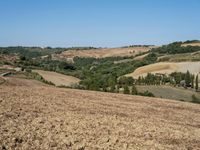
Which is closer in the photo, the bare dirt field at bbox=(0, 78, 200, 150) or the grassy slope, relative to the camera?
the bare dirt field at bbox=(0, 78, 200, 150)

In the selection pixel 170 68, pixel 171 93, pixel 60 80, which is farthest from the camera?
pixel 170 68

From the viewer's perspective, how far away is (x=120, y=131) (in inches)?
790

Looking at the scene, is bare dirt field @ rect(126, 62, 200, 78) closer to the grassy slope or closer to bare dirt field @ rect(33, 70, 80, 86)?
bare dirt field @ rect(33, 70, 80, 86)

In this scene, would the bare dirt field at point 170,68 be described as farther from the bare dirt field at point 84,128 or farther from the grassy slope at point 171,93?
the bare dirt field at point 84,128

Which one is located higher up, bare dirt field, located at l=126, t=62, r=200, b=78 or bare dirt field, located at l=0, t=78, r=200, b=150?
bare dirt field, located at l=0, t=78, r=200, b=150

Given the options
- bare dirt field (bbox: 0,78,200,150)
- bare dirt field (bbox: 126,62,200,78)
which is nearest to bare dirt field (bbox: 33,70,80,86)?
bare dirt field (bbox: 126,62,200,78)

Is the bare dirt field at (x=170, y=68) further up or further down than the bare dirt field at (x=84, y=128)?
further down

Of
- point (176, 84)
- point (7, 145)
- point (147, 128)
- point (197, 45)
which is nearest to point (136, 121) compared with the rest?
point (147, 128)

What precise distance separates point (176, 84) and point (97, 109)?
45218mm

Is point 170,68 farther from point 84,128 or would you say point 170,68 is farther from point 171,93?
point 84,128

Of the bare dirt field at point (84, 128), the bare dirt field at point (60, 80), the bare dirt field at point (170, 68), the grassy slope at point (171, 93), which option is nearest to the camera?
the bare dirt field at point (84, 128)

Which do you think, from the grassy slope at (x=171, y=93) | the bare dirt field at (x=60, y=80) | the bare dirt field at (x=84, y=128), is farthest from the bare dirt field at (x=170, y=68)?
the bare dirt field at (x=84, y=128)

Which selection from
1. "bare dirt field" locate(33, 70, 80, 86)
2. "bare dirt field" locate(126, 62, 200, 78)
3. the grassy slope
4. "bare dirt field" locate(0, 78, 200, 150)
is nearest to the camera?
"bare dirt field" locate(0, 78, 200, 150)

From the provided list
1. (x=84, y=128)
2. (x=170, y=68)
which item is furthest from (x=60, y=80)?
A: (x=84, y=128)
